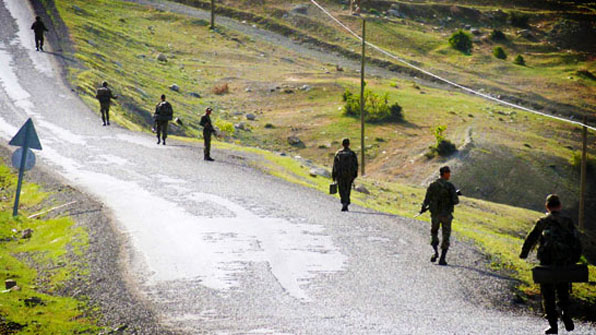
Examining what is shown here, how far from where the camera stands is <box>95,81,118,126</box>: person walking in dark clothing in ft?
114

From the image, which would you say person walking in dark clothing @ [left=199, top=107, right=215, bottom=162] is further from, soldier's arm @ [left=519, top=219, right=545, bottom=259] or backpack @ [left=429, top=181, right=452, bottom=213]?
soldier's arm @ [left=519, top=219, right=545, bottom=259]

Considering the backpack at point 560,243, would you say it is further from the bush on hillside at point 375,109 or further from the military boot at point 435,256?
the bush on hillside at point 375,109

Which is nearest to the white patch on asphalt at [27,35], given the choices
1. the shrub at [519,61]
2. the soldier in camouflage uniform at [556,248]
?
the soldier in camouflage uniform at [556,248]

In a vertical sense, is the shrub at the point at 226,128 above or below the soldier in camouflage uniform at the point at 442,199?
below

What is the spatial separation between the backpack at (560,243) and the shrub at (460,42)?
69.8 m

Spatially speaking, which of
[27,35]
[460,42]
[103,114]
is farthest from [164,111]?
[460,42]

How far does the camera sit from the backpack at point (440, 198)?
16.8 meters

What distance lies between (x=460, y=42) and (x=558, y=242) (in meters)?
70.5

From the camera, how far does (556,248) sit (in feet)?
39.9

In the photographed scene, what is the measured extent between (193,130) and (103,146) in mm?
14927

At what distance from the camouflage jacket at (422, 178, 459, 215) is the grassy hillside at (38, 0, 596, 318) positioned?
3033 mm

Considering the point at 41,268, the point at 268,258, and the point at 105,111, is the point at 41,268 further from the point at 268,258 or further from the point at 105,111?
the point at 105,111

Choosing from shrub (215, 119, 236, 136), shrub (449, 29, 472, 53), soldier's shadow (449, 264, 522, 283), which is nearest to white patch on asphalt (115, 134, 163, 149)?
shrub (215, 119, 236, 136)

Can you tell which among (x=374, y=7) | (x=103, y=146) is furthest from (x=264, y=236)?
(x=374, y=7)
